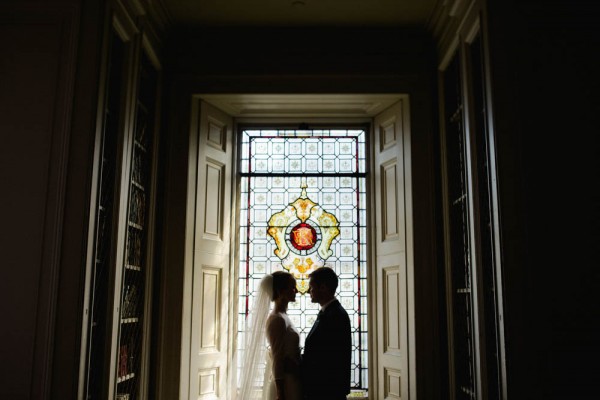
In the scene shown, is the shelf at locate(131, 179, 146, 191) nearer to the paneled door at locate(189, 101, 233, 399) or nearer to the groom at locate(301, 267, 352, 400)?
the paneled door at locate(189, 101, 233, 399)

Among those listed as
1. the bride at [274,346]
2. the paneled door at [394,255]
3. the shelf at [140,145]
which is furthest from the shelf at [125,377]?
the paneled door at [394,255]

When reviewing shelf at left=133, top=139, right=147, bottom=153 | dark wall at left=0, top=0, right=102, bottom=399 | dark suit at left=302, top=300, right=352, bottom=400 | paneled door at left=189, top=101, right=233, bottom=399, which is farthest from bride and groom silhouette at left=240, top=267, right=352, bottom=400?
dark wall at left=0, top=0, right=102, bottom=399

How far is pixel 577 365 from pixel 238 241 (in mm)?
3016

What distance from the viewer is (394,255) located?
14.7ft

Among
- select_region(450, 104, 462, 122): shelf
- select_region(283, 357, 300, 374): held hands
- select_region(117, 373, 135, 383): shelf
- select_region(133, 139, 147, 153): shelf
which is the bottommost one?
select_region(117, 373, 135, 383): shelf

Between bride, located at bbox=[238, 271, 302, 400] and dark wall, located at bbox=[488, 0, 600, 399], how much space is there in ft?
5.65

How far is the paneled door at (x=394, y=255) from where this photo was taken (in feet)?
13.9

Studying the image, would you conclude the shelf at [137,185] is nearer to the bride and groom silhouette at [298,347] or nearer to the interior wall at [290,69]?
the interior wall at [290,69]

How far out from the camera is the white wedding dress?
12.8ft

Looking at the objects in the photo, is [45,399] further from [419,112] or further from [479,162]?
[419,112]

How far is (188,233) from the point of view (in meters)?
4.30

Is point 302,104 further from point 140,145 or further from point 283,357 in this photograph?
point 283,357

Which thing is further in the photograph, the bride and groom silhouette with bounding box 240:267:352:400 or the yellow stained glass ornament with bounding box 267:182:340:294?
the yellow stained glass ornament with bounding box 267:182:340:294

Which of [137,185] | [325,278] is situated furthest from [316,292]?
[137,185]
